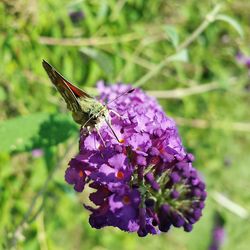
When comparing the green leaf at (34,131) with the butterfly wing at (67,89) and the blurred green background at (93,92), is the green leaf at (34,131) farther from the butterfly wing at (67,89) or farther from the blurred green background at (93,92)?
the butterfly wing at (67,89)

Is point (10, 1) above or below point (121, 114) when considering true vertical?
above

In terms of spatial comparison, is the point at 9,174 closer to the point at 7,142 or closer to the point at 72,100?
the point at 7,142

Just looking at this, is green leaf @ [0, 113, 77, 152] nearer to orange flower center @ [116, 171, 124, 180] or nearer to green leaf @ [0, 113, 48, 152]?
green leaf @ [0, 113, 48, 152]

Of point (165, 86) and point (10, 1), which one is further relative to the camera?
point (165, 86)

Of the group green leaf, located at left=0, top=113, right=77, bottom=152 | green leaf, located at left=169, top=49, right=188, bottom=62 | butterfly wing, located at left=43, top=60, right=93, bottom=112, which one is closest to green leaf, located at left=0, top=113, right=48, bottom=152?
green leaf, located at left=0, top=113, right=77, bottom=152

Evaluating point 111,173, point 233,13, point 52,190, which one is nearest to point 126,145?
point 111,173

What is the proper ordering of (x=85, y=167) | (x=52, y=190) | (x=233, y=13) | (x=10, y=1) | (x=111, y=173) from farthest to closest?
(x=233, y=13)
(x=52, y=190)
(x=10, y=1)
(x=85, y=167)
(x=111, y=173)

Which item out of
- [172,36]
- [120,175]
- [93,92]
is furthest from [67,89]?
[93,92]

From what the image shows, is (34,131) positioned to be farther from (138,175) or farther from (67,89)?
(138,175)
